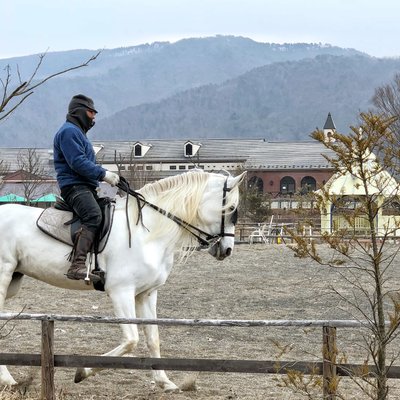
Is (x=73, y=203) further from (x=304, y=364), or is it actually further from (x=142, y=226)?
(x=304, y=364)

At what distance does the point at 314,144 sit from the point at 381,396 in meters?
77.1

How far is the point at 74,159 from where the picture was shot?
6.75 metres

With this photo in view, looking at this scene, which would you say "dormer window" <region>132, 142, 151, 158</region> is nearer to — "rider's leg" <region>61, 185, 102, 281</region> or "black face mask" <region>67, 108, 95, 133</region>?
"black face mask" <region>67, 108, 95, 133</region>

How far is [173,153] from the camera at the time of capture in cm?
7769

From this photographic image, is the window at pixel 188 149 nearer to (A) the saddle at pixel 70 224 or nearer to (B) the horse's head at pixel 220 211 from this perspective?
(B) the horse's head at pixel 220 211

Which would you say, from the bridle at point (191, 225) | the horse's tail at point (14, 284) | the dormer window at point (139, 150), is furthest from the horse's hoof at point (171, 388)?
the dormer window at point (139, 150)

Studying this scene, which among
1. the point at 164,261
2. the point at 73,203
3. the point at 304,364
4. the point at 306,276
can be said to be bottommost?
the point at 306,276

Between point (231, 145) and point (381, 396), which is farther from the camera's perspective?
point (231, 145)

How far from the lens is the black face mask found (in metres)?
7.02

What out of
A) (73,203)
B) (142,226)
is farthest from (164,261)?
(73,203)

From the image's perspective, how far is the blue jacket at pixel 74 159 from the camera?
6.76m

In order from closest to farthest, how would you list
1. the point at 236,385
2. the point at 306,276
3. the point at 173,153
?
the point at 236,385
the point at 306,276
the point at 173,153

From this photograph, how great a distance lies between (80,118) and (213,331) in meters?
3.88

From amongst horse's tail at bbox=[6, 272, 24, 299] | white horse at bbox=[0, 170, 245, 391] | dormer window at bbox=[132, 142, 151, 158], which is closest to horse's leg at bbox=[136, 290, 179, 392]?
white horse at bbox=[0, 170, 245, 391]
